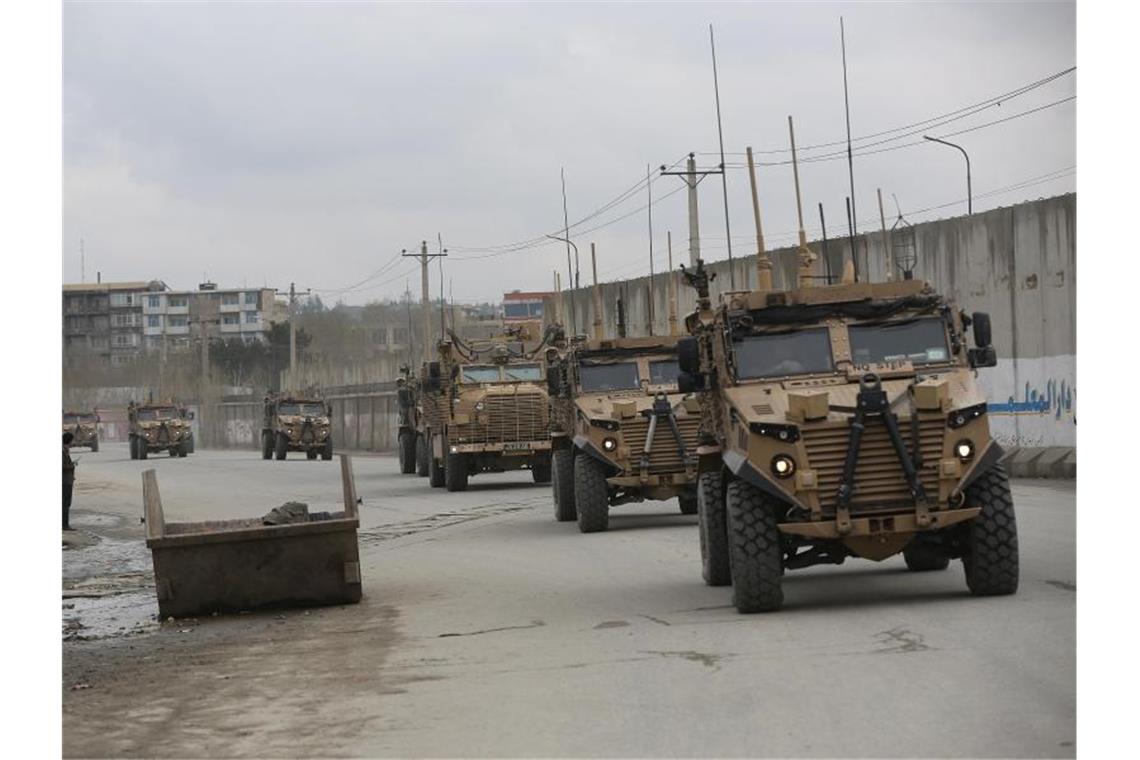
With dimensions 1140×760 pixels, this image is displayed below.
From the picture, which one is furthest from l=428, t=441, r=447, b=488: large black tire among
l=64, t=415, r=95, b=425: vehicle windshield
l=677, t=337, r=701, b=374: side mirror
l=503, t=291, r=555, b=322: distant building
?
l=503, t=291, r=555, b=322: distant building

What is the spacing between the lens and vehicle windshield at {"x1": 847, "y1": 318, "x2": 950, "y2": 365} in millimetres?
13328

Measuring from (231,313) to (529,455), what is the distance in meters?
105

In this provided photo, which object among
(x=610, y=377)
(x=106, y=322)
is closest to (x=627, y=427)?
(x=610, y=377)

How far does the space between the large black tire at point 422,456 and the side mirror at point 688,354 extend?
80.2 ft

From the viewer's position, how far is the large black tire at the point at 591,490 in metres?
21.2

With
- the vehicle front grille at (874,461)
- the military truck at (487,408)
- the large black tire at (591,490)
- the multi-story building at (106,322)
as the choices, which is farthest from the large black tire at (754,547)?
the multi-story building at (106,322)

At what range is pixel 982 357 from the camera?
43.7ft

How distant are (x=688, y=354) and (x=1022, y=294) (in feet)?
59.3

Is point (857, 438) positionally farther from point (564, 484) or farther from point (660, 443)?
point (564, 484)

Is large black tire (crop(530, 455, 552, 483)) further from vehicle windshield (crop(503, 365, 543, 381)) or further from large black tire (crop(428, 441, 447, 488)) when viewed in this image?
large black tire (crop(428, 441, 447, 488))

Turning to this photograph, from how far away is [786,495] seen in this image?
39.8 feet

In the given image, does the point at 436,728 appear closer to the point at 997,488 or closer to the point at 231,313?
the point at 997,488

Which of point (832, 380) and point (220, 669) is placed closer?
point (220, 669)

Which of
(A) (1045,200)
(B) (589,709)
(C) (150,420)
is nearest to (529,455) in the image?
(A) (1045,200)
